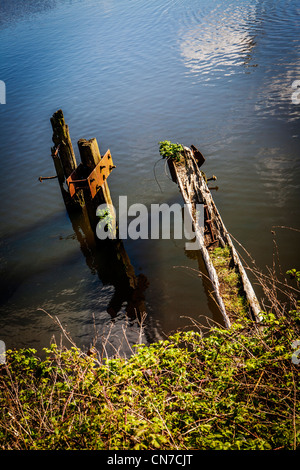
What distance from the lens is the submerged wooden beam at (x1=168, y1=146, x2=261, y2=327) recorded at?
564cm

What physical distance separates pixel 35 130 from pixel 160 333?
1273cm

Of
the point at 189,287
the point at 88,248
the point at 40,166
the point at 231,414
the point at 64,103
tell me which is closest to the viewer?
the point at 231,414

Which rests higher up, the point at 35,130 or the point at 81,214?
the point at 35,130

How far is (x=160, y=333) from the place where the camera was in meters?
6.73

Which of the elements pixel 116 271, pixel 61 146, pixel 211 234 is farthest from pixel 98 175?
pixel 211 234

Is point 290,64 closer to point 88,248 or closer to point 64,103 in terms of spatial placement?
point 64,103

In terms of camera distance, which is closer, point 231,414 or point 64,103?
point 231,414

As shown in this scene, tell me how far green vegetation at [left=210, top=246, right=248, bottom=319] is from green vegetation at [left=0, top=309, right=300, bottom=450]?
4.25 feet

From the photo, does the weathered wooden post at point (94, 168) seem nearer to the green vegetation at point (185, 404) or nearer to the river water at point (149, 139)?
the river water at point (149, 139)

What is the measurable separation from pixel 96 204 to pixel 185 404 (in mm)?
5310

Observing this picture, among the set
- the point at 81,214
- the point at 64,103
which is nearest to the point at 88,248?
the point at 81,214

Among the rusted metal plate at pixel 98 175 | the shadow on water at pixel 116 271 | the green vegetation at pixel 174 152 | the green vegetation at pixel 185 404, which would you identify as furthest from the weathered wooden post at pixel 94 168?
the green vegetation at pixel 185 404

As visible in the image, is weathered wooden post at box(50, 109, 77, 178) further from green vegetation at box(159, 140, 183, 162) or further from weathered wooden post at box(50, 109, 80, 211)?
green vegetation at box(159, 140, 183, 162)

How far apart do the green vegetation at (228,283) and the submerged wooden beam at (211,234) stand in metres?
→ 0.02
